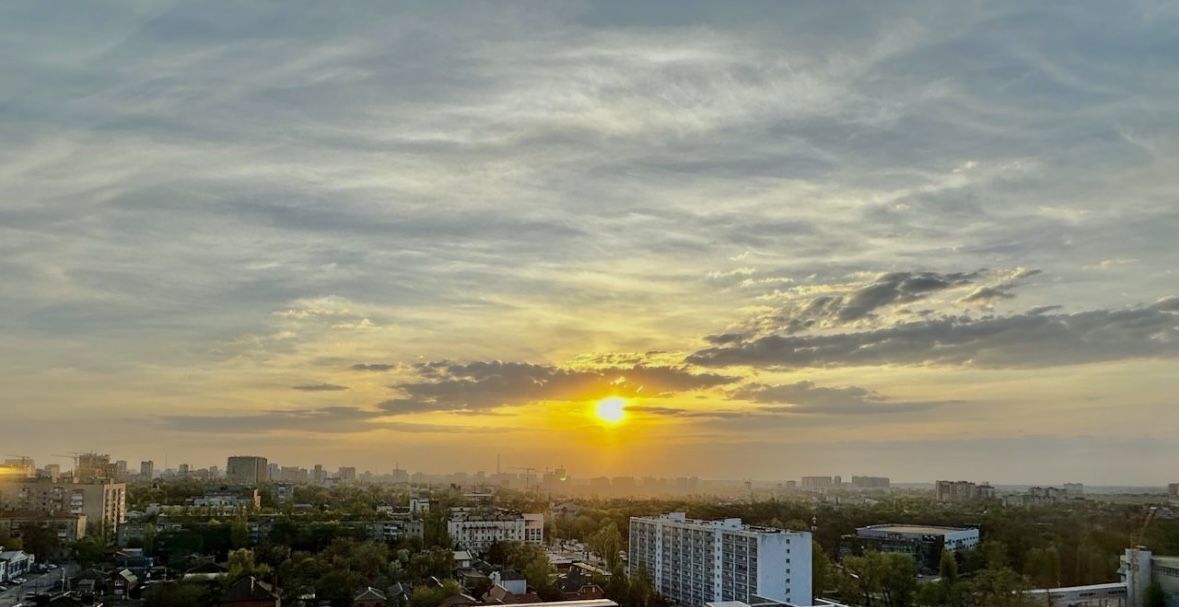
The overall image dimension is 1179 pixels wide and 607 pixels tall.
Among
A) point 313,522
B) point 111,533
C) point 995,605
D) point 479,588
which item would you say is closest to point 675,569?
point 479,588

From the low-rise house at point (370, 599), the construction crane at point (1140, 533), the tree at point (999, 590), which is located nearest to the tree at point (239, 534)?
the low-rise house at point (370, 599)

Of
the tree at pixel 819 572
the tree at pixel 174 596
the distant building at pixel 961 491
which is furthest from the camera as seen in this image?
the distant building at pixel 961 491

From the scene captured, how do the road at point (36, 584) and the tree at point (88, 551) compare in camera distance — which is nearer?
the road at point (36, 584)

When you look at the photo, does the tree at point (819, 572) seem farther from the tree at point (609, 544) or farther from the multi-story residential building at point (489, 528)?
the multi-story residential building at point (489, 528)

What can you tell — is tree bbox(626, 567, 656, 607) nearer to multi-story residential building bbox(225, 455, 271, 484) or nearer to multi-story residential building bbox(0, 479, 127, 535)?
multi-story residential building bbox(0, 479, 127, 535)

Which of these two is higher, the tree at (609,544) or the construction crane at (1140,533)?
the construction crane at (1140,533)

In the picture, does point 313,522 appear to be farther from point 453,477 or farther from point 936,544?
point 453,477

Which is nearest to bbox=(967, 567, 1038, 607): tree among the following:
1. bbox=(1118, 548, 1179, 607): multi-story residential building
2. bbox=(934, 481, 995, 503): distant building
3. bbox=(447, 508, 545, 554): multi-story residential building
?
bbox=(1118, 548, 1179, 607): multi-story residential building
